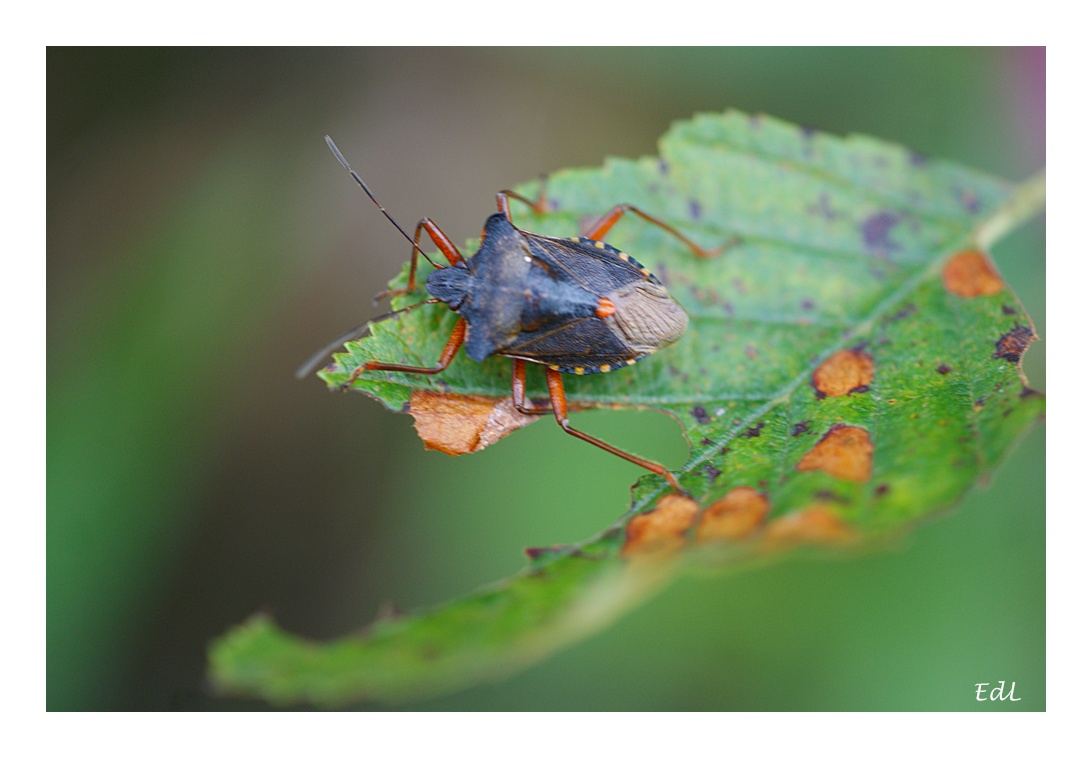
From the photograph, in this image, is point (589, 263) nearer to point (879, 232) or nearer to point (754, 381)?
point (754, 381)

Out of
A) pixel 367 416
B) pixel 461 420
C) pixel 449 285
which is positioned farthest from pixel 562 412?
pixel 367 416

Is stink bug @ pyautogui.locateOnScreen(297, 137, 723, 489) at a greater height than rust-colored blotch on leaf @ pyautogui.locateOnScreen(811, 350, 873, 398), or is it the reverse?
stink bug @ pyautogui.locateOnScreen(297, 137, 723, 489)

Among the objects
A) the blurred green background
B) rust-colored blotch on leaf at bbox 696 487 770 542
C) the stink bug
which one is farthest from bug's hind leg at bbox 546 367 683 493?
rust-colored blotch on leaf at bbox 696 487 770 542

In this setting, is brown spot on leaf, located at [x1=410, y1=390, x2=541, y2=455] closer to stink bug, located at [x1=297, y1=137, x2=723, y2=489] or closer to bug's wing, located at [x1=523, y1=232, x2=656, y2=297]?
stink bug, located at [x1=297, y1=137, x2=723, y2=489]

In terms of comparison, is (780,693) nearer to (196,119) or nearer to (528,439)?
(528,439)

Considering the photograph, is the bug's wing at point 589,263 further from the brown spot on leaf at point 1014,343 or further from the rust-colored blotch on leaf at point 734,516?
the brown spot on leaf at point 1014,343

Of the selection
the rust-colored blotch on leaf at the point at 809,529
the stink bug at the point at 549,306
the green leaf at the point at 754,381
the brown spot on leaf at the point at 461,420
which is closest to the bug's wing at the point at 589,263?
the stink bug at the point at 549,306
